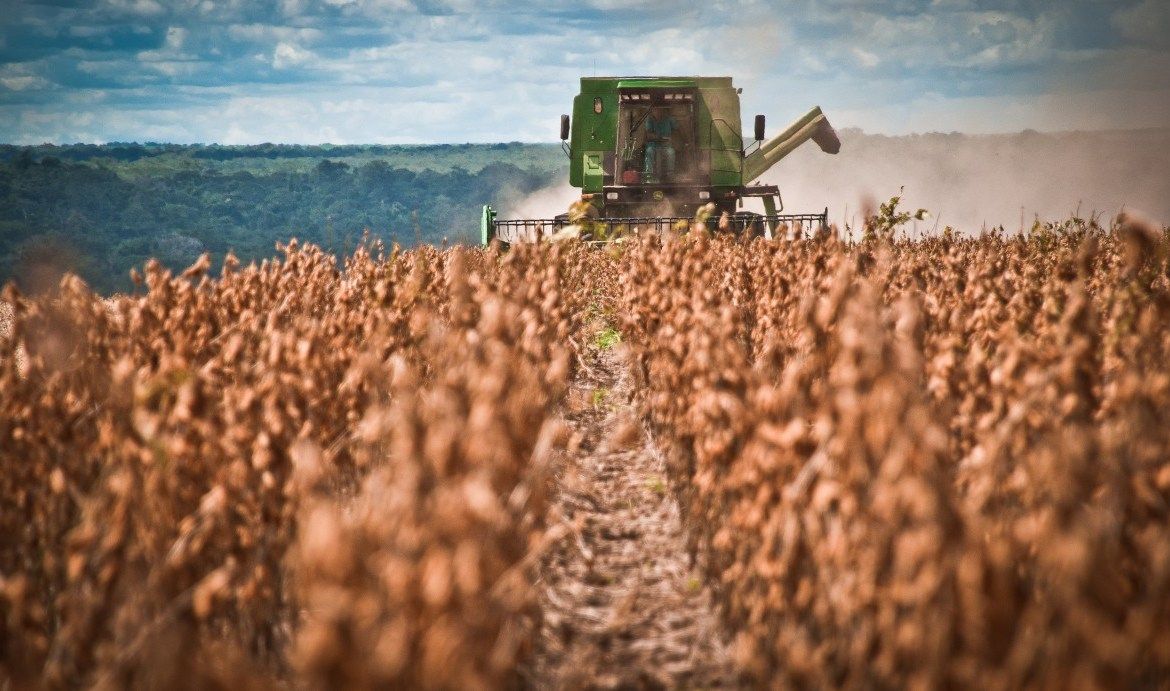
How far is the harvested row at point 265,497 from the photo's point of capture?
Answer: 5.08 ft

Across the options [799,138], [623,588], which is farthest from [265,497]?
[799,138]

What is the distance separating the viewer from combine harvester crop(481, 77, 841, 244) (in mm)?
14078

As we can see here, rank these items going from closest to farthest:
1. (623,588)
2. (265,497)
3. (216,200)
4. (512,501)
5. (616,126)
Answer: (512,501), (265,497), (623,588), (616,126), (216,200)

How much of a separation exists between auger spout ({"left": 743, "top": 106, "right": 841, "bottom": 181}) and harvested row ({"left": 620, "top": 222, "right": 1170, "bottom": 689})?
12120 millimetres

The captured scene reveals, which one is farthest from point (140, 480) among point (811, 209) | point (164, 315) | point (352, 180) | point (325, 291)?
point (352, 180)

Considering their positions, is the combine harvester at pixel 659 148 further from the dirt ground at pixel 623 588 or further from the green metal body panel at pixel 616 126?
the dirt ground at pixel 623 588

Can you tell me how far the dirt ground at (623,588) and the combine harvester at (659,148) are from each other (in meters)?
8.95

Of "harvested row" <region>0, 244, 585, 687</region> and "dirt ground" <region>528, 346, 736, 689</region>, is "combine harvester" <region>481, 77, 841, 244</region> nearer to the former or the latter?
"dirt ground" <region>528, 346, 736, 689</region>

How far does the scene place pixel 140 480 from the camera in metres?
2.56

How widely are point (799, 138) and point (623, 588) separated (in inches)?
546

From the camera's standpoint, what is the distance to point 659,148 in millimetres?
14438

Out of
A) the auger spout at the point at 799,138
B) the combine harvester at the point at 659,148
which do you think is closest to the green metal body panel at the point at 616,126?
the combine harvester at the point at 659,148

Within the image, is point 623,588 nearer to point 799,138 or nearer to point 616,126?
point 616,126

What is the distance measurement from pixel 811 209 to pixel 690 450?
31981mm
